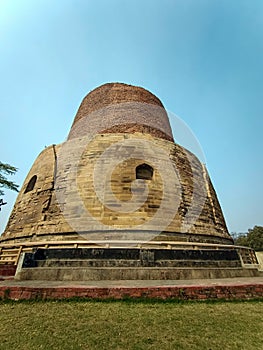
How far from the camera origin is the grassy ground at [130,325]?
2080mm

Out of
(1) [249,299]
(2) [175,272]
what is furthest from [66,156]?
(1) [249,299]

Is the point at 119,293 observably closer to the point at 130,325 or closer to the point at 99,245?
the point at 130,325

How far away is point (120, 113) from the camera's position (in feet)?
38.1

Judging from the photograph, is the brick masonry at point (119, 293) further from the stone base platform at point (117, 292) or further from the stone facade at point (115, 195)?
the stone facade at point (115, 195)

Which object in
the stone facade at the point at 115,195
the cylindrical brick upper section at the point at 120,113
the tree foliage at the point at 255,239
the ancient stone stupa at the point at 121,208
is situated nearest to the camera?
the ancient stone stupa at the point at 121,208

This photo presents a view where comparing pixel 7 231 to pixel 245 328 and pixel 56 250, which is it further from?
pixel 245 328

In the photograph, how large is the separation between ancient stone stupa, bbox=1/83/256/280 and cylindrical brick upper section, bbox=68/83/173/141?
82 mm

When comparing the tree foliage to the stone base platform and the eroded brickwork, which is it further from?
the stone base platform

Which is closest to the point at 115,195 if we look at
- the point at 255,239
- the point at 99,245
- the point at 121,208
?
the point at 121,208

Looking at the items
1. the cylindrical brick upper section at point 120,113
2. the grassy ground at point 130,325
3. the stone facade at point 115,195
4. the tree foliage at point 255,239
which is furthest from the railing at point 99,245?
the tree foliage at point 255,239

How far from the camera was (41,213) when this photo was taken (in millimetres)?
8461

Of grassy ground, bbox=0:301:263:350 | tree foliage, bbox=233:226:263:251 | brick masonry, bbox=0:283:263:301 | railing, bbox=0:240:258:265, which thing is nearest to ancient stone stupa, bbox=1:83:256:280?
railing, bbox=0:240:258:265

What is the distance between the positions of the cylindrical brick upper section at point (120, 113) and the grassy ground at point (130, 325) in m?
8.66

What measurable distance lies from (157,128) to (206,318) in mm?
10180
